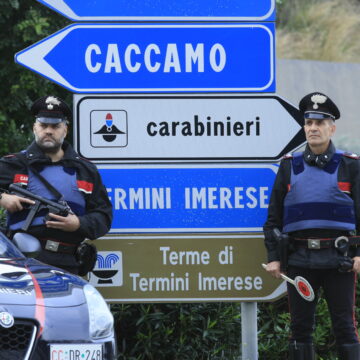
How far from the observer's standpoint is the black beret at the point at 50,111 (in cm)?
666

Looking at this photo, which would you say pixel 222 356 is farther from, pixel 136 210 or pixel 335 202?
pixel 335 202

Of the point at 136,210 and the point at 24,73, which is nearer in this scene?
the point at 136,210

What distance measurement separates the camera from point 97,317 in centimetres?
525

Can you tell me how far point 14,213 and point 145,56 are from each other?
1.53m

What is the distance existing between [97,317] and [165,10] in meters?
2.83

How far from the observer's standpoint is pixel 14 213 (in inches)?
259

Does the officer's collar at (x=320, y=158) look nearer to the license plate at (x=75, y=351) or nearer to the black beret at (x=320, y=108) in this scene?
the black beret at (x=320, y=108)

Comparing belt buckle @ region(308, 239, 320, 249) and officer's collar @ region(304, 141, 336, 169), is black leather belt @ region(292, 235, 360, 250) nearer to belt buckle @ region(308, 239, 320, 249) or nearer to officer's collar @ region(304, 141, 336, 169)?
belt buckle @ region(308, 239, 320, 249)

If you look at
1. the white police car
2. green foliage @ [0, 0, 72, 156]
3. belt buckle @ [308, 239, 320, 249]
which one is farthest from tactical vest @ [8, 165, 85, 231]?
Result: green foliage @ [0, 0, 72, 156]

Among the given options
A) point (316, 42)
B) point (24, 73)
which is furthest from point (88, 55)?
point (316, 42)

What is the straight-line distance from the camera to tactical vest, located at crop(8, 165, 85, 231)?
6551 millimetres

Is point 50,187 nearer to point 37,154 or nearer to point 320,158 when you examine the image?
point 37,154

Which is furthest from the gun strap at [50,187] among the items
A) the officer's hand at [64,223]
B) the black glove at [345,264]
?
the black glove at [345,264]

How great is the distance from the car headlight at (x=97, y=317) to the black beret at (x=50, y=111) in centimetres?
159
